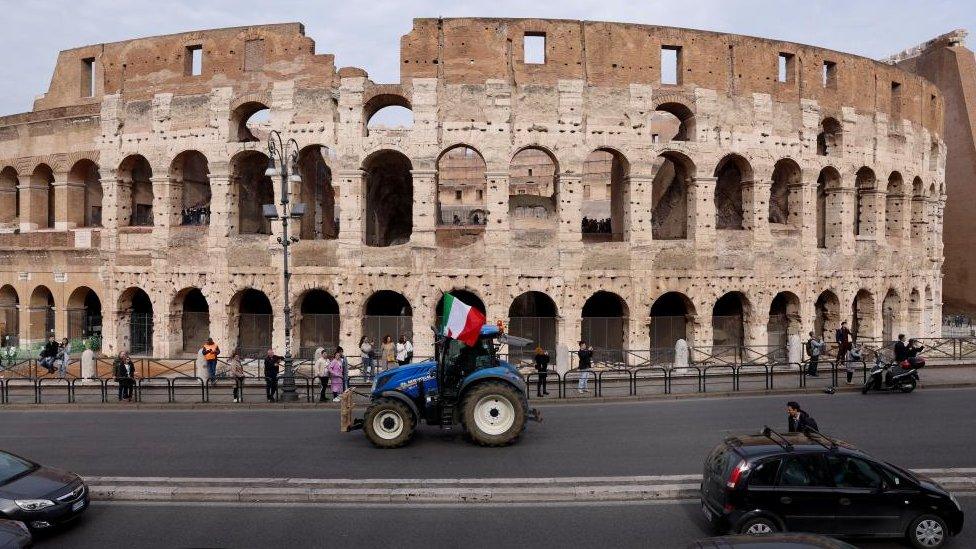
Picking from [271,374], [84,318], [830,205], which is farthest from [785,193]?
[84,318]

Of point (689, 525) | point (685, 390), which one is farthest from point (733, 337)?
point (689, 525)

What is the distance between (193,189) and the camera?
27.5 m

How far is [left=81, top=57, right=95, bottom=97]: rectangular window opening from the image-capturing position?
1083 inches

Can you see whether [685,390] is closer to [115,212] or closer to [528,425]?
[528,425]

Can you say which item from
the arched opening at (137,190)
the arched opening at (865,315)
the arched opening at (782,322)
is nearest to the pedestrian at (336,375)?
the arched opening at (137,190)

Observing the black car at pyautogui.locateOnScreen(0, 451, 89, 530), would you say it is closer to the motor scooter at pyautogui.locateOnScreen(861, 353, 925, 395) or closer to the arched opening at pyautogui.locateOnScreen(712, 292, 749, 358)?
the motor scooter at pyautogui.locateOnScreen(861, 353, 925, 395)

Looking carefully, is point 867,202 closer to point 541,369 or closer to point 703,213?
point 703,213

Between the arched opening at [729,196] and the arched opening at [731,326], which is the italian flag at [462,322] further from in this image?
the arched opening at [729,196]

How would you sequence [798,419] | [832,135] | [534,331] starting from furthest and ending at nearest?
[832,135]
[534,331]
[798,419]

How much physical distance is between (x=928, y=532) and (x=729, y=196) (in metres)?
22.7

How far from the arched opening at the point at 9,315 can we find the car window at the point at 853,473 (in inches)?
1294

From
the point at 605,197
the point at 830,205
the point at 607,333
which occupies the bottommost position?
the point at 607,333

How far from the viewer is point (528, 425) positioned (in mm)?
13852

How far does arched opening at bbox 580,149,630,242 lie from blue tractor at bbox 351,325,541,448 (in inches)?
528
